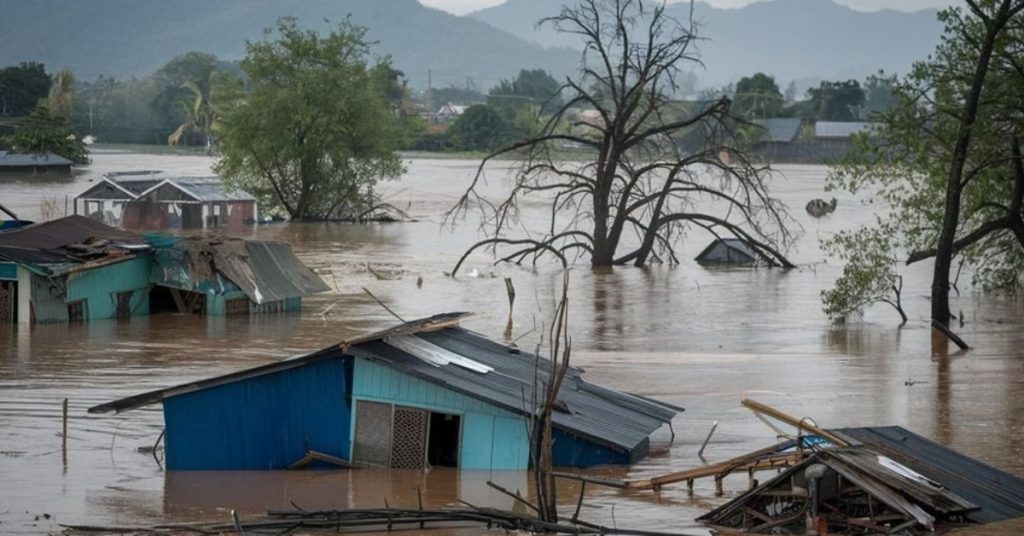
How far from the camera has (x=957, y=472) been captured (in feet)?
51.2

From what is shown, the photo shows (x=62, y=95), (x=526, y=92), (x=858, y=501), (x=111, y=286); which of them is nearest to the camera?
(x=858, y=501)

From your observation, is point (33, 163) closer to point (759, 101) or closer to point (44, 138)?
point (44, 138)

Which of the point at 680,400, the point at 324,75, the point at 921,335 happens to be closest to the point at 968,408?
the point at 680,400

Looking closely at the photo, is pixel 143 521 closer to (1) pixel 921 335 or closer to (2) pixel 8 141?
(1) pixel 921 335

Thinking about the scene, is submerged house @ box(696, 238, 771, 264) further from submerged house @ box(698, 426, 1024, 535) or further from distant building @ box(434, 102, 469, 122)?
distant building @ box(434, 102, 469, 122)

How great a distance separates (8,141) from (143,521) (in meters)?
72.5

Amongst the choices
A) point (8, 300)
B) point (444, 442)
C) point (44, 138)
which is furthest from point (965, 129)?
point (44, 138)

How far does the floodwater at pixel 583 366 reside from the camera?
53.2 feet

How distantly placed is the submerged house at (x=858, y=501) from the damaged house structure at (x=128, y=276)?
19815 millimetres

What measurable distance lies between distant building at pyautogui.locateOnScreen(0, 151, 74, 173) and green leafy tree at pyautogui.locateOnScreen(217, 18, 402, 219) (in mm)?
23706

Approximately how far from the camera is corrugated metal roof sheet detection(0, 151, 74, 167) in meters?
79.4

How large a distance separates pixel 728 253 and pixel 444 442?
3164cm

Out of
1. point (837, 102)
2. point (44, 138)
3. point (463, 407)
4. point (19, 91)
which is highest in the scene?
point (837, 102)

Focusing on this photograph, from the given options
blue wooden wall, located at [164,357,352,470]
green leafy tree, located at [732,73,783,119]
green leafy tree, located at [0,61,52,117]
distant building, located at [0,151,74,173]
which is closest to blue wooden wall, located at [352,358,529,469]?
blue wooden wall, located at [164,357,352,470]
